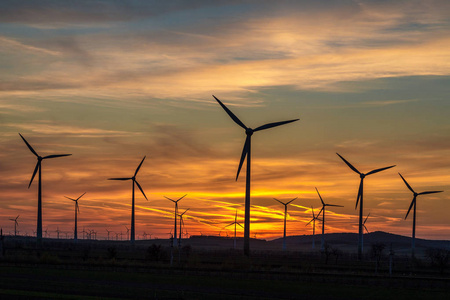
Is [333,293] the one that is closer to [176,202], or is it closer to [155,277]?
[155,277]

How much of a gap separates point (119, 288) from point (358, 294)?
20061 mm

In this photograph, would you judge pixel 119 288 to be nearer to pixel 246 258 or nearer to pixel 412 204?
pixel 246 258

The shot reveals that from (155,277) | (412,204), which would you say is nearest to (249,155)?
(155,277)

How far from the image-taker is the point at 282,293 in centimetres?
5900

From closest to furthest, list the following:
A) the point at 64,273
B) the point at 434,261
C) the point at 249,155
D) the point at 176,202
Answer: the point at 64,273
the point at 249,155
the point at 434,261
the point at 176,202

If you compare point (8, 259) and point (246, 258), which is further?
point (8, 259)

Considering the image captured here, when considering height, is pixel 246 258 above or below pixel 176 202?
below

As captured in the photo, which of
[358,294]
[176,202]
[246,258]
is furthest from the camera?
[176,202]

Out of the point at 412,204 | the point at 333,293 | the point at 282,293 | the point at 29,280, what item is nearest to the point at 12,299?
the point at 29,280

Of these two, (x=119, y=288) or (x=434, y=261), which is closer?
(x=119, y=288)

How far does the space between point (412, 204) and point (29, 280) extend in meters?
112

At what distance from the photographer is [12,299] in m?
49.7

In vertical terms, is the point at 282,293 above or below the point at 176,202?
below

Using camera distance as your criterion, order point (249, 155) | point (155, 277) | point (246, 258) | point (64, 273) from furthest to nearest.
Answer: point (249, 155) → point (246, 258) → point (64, 273) → point (155, 277)
